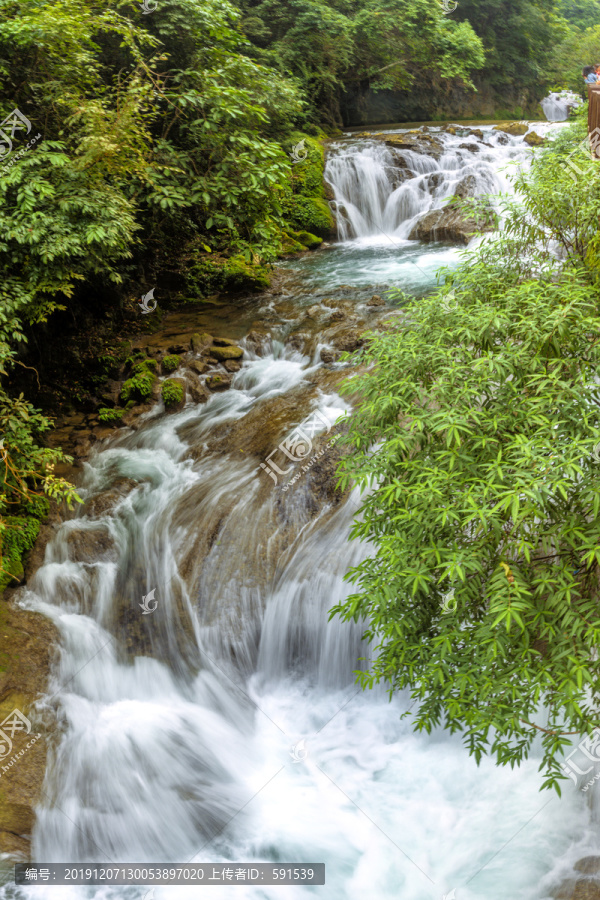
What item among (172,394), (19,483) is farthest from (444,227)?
(19,483)

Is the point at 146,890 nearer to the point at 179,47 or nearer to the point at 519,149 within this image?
the point at 179,47

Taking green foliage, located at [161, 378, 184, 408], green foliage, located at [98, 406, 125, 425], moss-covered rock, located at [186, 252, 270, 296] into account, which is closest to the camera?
green foliage, located at [98, 406, 125, 425]

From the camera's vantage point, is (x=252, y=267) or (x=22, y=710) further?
(x=252, y=267)

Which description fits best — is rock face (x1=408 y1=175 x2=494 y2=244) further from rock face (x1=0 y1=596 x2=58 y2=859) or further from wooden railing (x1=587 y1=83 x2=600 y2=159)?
rock face (x1=0 y1=596 x2=58 y2=859)

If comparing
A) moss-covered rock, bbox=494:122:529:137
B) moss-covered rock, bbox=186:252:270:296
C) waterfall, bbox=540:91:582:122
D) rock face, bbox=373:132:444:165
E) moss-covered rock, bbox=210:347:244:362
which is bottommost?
moss-covered rock, bbox=210:347:244:362

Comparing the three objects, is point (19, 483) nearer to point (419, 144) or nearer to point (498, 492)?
point (498, 492)

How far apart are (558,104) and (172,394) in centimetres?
2330

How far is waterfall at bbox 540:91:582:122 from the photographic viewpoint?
895 inches

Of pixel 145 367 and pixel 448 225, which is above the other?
pixel 448 225

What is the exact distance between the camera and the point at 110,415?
7711mm

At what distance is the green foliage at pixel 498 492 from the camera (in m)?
2.57

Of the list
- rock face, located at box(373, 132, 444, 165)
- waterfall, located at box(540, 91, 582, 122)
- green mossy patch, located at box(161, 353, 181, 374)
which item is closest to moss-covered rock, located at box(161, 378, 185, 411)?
green mossy patch, located at box(161, 353, 181, 374)

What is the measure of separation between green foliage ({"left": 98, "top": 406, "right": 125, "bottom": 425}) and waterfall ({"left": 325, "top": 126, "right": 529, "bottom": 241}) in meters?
7.73

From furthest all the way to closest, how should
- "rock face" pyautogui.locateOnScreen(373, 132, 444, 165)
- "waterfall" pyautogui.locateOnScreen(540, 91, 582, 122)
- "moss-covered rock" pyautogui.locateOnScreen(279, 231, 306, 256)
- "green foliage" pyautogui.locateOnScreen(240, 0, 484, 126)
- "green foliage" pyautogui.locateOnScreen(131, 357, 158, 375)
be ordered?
"waterfall" pyautogui.locateOnScreen(540, 91, 582, 122) → "green foliage" pyautogui.locateOnScreen(240, 0, 484, 126) → "rock face" pyautogui.locateOnScreen(373, 132, 444, 165) → "moss-covered rock" pyautogui.locateOnScreen(279, 231, 306, 256) → "green foliage" pyautogui.locateOnScreen(131, 357, 158, 375)
